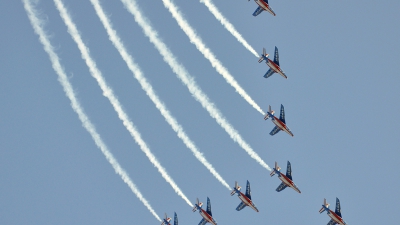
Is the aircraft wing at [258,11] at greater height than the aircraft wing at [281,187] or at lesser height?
greater

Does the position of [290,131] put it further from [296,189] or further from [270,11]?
[270,11]

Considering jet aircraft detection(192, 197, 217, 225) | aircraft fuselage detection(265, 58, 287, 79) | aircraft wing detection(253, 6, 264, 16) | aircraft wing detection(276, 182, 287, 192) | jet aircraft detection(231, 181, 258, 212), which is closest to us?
jet aircraft detection(231, 181, 258, 212)

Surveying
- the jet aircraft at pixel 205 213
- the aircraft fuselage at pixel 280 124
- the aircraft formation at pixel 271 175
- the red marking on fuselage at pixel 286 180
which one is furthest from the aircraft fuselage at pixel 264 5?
the jet aircraft at pixel 205 213

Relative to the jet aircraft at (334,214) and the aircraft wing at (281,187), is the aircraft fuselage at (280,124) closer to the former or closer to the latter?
the aircraft wing at (281,187)

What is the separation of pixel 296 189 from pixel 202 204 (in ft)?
27.7

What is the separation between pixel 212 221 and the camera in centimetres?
5847

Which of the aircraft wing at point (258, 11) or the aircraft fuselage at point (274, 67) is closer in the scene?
the aircraft wing at point (258, 11)

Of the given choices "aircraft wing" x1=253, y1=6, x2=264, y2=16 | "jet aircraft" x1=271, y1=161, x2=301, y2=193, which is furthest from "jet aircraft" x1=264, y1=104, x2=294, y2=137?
"aircraft wing" x1=253, y1=6, x2=264, y2=16

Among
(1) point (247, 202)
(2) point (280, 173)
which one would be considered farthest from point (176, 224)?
(2) point (280, 173)

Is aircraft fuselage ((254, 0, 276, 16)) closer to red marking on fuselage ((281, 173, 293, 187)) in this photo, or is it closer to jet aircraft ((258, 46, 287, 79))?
jet aircraft ((258, 46, 287, 79))

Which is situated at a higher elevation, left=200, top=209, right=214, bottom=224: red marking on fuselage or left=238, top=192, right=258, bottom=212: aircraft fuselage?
left=200, top=209, right=214, bottom=224: red marking on fuselage

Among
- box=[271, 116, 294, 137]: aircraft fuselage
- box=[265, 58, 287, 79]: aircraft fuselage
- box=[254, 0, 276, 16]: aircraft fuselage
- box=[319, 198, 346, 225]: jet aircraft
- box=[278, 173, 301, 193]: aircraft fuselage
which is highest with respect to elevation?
box=[254, 0, 276, 16]: aircraft fuselage

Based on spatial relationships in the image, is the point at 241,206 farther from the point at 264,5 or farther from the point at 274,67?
the point at 264,5

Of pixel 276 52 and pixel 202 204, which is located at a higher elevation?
pixel 276 52
